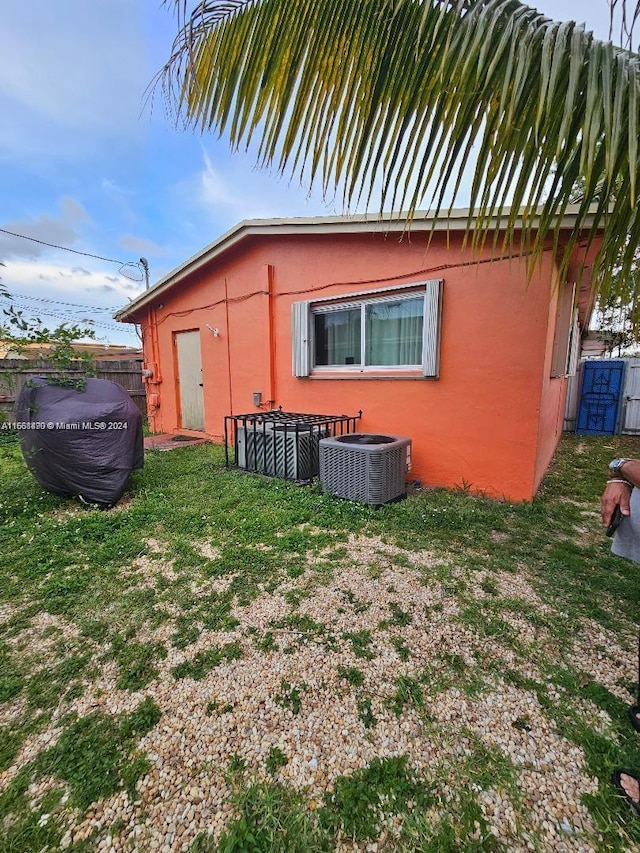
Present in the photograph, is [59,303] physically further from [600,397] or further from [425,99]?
[600,397]

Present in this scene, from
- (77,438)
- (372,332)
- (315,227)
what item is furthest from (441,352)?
(77,438)

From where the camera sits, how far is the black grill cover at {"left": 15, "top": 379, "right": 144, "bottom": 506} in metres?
3.63

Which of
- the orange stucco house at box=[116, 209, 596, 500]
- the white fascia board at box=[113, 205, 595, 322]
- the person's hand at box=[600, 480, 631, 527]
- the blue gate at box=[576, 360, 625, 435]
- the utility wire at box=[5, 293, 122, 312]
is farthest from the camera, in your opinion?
the utility wire at box=[5, 293, 122, 312]

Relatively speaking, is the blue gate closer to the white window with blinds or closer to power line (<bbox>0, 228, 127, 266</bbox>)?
the white window with blinds

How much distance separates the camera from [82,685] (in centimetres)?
169

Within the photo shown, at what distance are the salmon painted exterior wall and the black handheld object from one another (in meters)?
2.60

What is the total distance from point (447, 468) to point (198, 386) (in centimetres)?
555

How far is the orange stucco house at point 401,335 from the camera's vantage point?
153 inches

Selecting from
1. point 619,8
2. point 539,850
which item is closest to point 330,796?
point 539,850

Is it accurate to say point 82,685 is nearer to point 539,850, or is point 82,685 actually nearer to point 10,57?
point 539,850

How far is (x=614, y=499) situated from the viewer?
146 cm

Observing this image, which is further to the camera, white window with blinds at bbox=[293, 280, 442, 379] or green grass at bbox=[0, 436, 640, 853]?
white window with blinds at bbox=[293, 280, 442, 379]

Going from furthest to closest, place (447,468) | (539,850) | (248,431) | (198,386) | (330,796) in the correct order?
(198,386) → (248,431) → (447,468) → (330,796) → (539,850)

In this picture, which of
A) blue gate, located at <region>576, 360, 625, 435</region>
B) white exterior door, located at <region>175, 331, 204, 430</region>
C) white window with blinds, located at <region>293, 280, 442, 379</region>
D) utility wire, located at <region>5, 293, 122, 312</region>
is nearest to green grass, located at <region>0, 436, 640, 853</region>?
white window with blinds, located at <region>293, 280, 442, 379</region>
